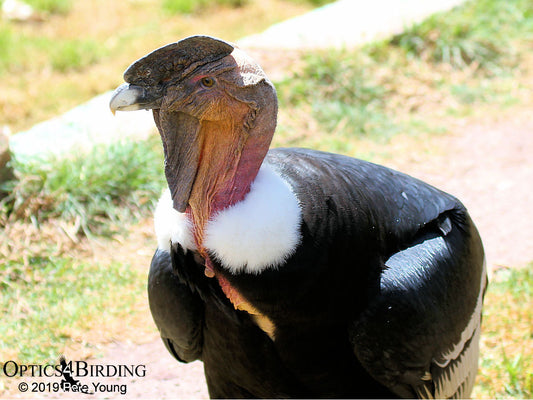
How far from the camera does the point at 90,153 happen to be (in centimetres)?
627

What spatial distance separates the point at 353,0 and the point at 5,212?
17.5ft

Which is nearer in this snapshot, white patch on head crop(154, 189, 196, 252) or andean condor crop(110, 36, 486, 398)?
andean condor crop(110, 36, 486, 398)

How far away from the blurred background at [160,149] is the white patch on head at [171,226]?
1.62 meters

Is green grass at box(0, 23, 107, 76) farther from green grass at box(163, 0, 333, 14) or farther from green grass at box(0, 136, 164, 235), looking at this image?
green grass at box(0, 136, 164, 235)

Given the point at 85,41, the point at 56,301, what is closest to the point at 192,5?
the point at 85,41

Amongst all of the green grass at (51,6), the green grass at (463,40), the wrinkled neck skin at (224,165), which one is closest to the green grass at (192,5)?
the green grass at (51,6)

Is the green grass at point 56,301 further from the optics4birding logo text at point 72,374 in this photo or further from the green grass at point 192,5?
the green grass at point 192,5

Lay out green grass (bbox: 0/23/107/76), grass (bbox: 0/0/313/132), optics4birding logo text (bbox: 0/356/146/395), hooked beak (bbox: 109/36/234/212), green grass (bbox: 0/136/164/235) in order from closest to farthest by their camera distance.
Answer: hooked beak (bbox: 109/36/234/212)
optics4birding logo text (bbox: 0/356/146/395)
green grass (bbox: 0/136/164/235)
grass (bbox: 0/0/313/132)
green grass (bbox: 0/23/107/76)

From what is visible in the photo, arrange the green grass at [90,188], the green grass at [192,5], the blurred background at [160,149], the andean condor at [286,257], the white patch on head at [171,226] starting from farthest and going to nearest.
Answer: the green grass at [192,5]
the green grass at [90,188]
the blurred background at [160,149]
the white patch on head at [171,226]
the andean condor at [286,257]

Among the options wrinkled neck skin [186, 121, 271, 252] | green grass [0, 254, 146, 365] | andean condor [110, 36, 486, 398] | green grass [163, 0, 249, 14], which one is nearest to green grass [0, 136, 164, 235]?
green grass [0, 254, 146, 365]

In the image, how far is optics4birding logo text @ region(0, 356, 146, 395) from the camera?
14.4ft

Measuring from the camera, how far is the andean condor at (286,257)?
109 inches

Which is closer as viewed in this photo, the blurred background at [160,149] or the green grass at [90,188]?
the blurred background at [160,149]

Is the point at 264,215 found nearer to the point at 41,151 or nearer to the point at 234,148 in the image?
the point at 234,148
